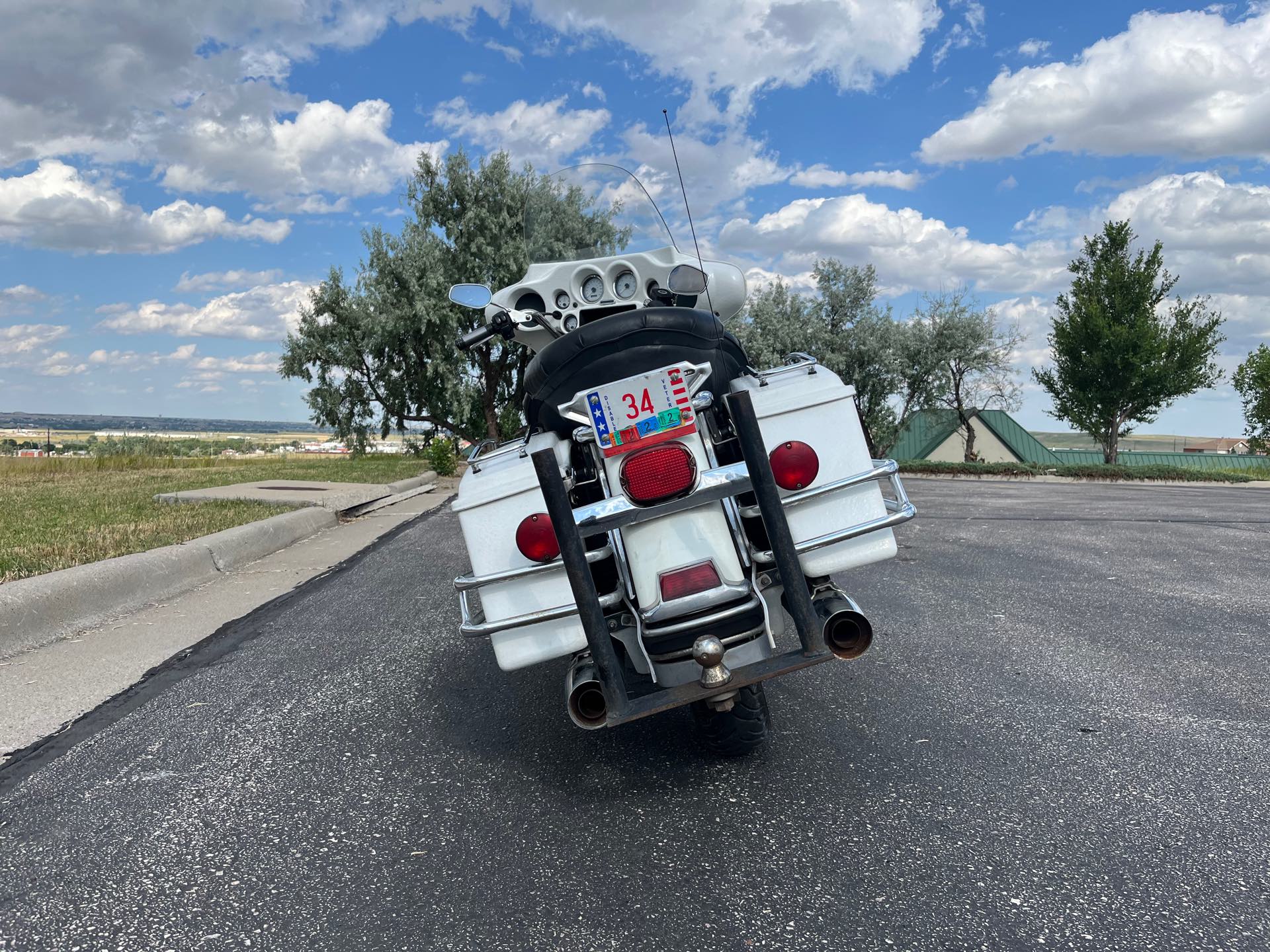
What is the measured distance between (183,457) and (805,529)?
77.6 ft

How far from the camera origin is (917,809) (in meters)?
2.86

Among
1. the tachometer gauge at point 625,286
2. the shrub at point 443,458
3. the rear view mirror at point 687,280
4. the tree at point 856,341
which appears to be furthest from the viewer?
the tree at point 856,341

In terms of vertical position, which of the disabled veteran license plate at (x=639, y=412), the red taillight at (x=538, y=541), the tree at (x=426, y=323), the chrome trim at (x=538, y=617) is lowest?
the chrome trim at (x=538, y=617)

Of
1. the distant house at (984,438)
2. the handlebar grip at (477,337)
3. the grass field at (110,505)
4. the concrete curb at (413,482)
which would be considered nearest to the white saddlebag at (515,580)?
the handlebar grip at (477,337)

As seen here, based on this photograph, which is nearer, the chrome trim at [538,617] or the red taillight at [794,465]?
the chrome trim at [538,617]

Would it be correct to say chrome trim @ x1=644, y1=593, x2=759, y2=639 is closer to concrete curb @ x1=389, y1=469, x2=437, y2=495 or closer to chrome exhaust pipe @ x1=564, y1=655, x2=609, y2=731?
chrome exhaust pipe @ x1=564, y1=655, x2=609, y2=731

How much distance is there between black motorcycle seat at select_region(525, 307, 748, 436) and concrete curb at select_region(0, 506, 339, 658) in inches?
146

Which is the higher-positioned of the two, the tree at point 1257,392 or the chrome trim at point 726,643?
the chrome trim at point 726,643

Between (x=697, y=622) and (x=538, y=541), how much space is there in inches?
24.1

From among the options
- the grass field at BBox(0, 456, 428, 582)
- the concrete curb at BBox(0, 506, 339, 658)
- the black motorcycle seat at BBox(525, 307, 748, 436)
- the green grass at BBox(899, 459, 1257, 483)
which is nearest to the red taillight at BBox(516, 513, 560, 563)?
the black motorcycle seat at BBox(525, 307, 748, 436)

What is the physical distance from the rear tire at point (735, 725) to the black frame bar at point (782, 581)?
35cm

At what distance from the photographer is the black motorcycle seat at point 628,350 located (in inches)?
118

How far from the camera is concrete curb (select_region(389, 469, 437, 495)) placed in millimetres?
15930

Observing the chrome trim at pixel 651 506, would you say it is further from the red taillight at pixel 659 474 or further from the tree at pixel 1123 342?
the tree at pixel 1123 342
